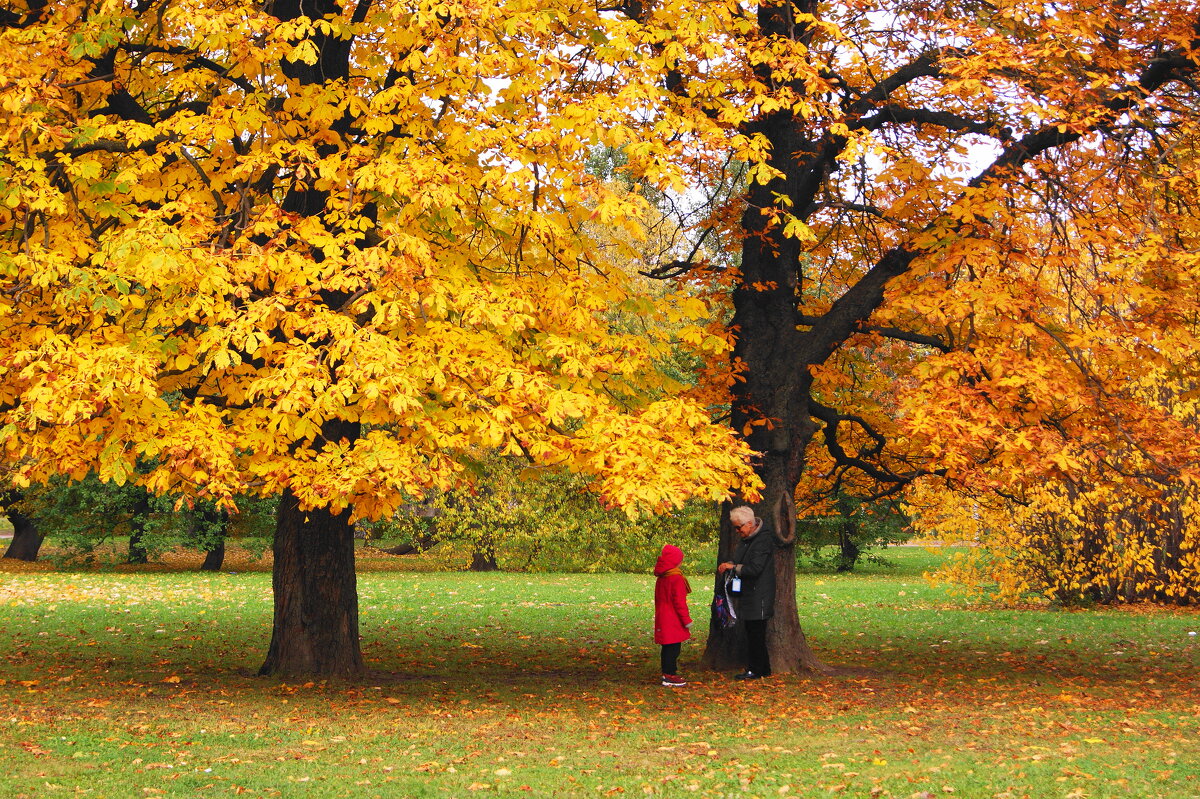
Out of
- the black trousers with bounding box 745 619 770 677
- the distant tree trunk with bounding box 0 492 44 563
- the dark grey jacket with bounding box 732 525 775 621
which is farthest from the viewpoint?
the distant tree trunk with bounding box 0 492 44 563

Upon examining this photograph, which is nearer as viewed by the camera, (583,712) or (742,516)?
(583,712)

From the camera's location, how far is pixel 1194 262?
339 inches

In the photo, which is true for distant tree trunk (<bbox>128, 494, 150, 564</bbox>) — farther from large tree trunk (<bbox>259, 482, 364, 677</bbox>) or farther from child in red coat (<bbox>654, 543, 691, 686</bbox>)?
child in red coat (<bbox>654, 543, 691, 686</bbox>)

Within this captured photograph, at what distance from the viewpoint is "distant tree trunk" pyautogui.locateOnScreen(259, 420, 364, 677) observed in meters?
10.6

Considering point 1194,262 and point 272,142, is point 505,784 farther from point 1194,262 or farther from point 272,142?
point 1194,262

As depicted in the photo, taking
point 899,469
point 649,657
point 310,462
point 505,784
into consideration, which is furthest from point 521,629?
point 505,784

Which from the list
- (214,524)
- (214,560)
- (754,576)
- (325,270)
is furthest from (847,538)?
(325,270)

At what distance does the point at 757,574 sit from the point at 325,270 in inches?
205

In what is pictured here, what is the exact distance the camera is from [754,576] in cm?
1075

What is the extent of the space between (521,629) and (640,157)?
9271 mm

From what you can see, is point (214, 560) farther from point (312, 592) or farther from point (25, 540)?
point (312, 592)

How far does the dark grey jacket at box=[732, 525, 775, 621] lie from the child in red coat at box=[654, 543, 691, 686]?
621 millimetres

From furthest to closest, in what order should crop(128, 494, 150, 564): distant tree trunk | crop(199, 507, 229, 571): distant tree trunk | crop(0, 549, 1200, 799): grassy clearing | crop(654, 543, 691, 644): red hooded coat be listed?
crop(128, 494, 150, 564): distant tree trunk < crop(199, 507, 229, 571): distant tree trunk < crop(654, 543, 691, 644): red hooded coat < crop(0, 549, 1200, 799): grassy clearing

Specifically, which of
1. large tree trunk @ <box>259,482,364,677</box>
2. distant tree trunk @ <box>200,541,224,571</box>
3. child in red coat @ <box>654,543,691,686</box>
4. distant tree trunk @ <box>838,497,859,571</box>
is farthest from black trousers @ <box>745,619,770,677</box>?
distant tree trunk @ <box>200,541,224,571</box>
